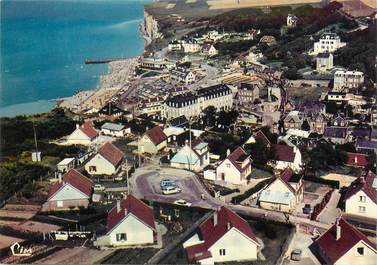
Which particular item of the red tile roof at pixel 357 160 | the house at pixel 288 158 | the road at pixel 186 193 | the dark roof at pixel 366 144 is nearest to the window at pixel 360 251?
the road at pixel 186 193

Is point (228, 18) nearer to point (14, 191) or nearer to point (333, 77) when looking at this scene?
point (333, 77)

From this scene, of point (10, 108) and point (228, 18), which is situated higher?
point (228, 18)

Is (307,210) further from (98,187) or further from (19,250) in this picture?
(19,250)

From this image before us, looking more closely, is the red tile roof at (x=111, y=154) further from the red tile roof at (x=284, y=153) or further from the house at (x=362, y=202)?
the house at (x=362, y=202)

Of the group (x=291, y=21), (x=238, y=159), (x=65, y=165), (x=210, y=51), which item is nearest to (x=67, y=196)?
(x=65, y=165)

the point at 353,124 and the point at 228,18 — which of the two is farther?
the point at 228,18

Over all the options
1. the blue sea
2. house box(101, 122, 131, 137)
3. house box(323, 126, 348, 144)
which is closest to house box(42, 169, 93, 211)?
house box(101, 122, 131, 137)

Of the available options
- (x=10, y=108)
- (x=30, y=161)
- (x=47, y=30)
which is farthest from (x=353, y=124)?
(x=47, y=30)
